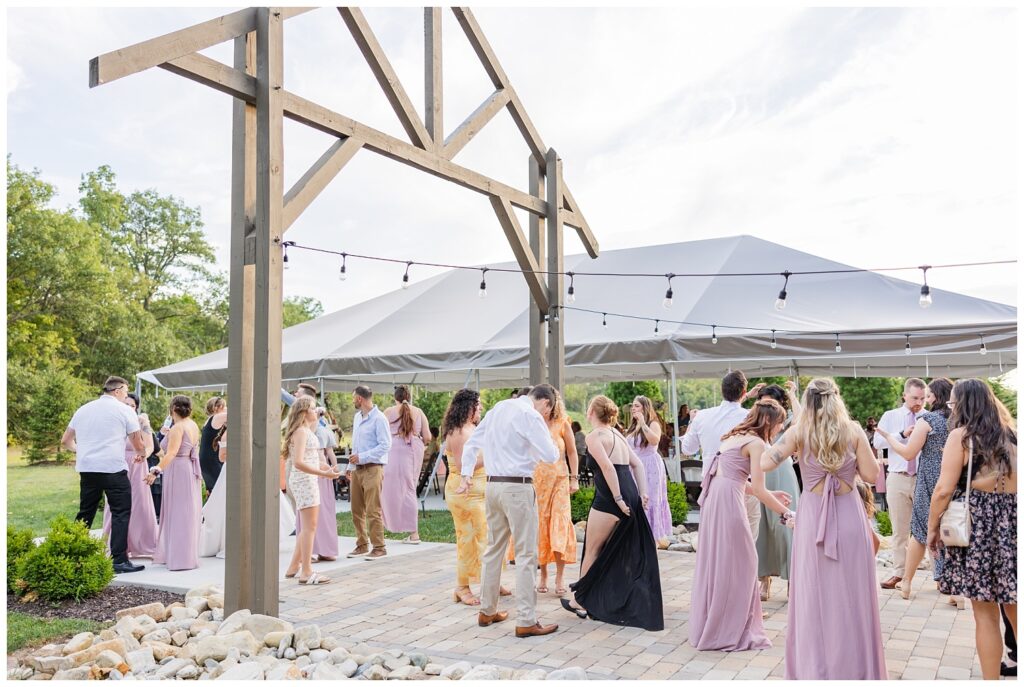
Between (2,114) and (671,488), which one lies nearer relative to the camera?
(2,114)

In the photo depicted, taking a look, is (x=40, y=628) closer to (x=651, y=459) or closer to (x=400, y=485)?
(x=400, y=485)

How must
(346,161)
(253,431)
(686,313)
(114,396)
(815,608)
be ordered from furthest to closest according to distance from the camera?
(686,313), (114,396), (346,161), (253,431), (815,608)

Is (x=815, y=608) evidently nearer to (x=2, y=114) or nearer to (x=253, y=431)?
(x=253, y=431)

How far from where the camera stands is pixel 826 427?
3.69 metres

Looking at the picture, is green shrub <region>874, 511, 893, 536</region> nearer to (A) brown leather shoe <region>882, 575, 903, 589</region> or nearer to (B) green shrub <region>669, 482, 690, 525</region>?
(B) green shrub <region>669, 482, 690, 525</region>

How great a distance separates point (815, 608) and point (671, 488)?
213 inches

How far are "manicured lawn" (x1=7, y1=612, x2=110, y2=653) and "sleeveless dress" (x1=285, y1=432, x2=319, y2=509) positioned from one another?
67.4 inches

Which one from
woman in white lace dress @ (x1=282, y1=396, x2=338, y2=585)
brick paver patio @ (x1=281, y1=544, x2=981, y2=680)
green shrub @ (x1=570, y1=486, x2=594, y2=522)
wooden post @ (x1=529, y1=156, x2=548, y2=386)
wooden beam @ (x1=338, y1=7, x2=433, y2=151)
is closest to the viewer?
brick paver patio @ (x1=281, y1=544, x2=981, y2=680)

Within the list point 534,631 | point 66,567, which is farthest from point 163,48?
point 534,631

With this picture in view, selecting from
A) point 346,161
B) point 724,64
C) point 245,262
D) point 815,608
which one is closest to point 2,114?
point 245,262

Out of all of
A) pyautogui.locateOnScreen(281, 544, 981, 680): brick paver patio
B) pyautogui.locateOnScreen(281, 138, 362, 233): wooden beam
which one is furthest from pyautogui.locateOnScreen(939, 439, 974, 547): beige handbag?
pyautogui.locateOnScreen(281, 138, 362, 233): wooden beam

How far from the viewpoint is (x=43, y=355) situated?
26625 mm

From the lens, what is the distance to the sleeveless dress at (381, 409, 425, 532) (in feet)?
28.3

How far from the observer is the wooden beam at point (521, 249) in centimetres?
682
